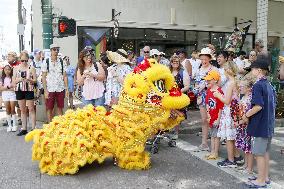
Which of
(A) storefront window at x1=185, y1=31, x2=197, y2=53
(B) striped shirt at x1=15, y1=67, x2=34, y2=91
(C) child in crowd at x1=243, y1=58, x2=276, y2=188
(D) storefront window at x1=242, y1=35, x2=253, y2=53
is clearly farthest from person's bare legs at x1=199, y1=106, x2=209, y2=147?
(D) storefront window at x1=242, y1=35, x2=253, y2=53

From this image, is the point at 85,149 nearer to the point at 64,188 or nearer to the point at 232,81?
the point at 64,188

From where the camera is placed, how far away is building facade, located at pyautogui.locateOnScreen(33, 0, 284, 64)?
1570cm

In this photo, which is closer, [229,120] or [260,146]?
[260,146]

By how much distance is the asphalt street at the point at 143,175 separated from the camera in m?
5.43

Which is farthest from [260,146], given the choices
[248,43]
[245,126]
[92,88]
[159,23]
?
[248,43]

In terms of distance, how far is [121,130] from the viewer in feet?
19.2

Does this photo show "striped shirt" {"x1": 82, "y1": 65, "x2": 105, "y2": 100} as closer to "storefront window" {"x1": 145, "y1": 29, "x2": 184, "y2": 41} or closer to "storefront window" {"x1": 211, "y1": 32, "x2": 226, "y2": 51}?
"storefront window" {"x1": 145, "y1": 29, "x2": 184, "y2": 41}

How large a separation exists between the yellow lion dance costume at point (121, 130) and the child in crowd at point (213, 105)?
0.76 m

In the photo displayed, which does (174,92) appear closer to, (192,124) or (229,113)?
(229,113)

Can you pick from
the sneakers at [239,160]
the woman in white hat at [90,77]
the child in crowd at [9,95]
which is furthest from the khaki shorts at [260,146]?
the child in crowd at [9,95]

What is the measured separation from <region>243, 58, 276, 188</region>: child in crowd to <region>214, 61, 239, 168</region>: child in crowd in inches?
29.1

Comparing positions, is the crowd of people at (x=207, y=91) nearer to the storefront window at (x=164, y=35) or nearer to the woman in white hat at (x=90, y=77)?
the woman in white hat at (x=90, y=77)

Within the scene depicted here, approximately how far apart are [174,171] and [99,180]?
117 centimetres

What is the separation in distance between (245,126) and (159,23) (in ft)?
39.0
